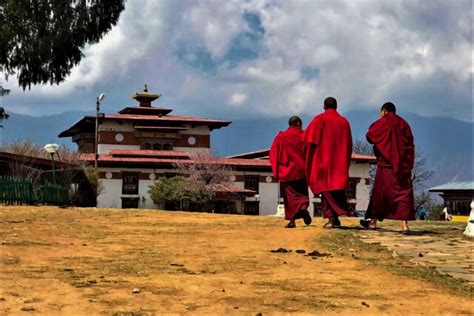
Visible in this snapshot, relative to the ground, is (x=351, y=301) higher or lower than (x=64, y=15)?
lower

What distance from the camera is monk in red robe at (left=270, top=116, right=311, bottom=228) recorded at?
12.2 m

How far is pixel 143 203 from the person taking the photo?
48.5m

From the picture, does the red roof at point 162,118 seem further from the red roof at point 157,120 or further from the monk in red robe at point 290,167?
the monk in red robe at point 290,167

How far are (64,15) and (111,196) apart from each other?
107ft

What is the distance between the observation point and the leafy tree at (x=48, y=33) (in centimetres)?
1562

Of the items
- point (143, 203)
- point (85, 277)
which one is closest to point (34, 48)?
point (85, 277)

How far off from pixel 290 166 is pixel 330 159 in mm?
1086

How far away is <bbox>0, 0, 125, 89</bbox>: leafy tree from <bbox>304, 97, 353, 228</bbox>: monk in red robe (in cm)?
791

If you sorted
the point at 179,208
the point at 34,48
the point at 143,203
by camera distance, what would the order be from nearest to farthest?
the point at 34,48 < the point at 179,208 < the point at 143,203

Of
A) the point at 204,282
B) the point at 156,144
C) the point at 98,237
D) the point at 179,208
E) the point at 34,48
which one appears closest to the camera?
the point at 204,282

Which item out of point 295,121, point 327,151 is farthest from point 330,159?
point 295,121

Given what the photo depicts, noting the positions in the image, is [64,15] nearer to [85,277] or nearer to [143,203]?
[85,277]

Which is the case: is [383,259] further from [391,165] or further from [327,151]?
[327,151]

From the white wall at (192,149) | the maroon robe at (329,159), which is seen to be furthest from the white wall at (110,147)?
the maroon robe at (329,159)
